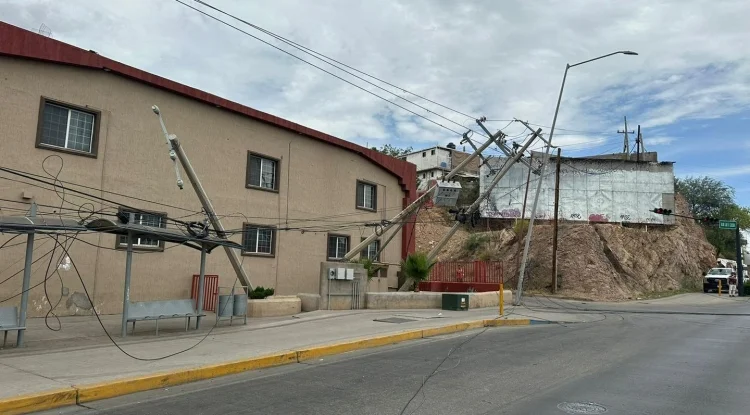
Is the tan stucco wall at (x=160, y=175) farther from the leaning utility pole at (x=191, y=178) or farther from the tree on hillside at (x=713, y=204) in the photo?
the tree on hillside at (x=713, y=204)

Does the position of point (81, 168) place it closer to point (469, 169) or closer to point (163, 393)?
point (163, 393)

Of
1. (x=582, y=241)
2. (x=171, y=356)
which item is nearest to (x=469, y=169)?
(x=582, y=241)

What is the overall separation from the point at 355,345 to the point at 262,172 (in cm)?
1125

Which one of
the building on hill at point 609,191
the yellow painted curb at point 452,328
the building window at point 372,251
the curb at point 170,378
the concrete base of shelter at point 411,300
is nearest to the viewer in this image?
the curb at point 170,378

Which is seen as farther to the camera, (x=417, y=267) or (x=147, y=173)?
(x=417, y=267)

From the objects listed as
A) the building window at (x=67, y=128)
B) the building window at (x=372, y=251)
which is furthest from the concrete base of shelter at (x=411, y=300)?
the building window at (x=67, y=128)

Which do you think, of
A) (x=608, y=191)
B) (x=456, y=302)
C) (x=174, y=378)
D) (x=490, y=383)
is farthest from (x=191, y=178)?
(x=608, y=191)

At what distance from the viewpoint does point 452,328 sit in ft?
49.3

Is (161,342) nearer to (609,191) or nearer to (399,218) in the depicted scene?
(399,218)

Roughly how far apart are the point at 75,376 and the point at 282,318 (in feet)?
28.5

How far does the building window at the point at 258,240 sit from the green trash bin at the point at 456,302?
6.90m

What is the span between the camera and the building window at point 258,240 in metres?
20.0

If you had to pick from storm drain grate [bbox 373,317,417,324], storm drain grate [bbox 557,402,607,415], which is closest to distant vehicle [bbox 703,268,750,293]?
storm drain grate [bbox 373,317,417,324]

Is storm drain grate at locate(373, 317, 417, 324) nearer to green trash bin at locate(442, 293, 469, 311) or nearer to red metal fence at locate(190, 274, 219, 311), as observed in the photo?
green trash bin at locate(442, 293, 469, 311)
